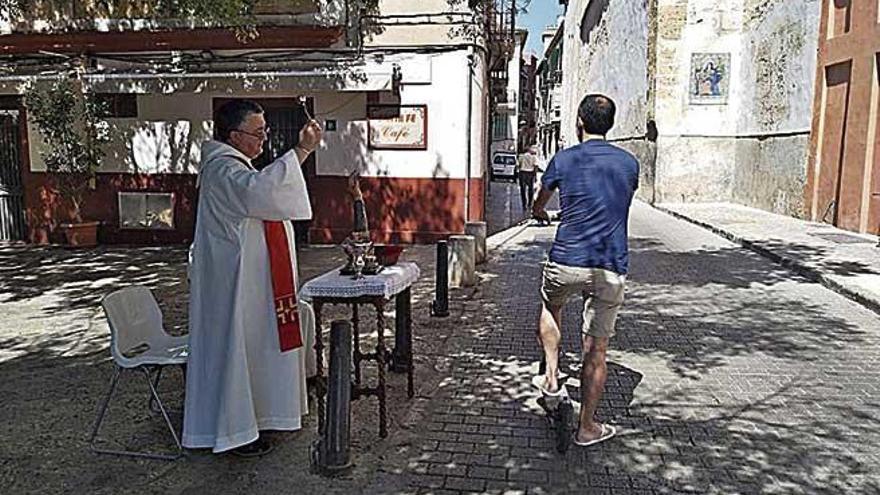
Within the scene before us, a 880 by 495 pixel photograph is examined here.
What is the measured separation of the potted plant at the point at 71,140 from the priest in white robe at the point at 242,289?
8.05 meters

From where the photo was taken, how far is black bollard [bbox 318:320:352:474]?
3443 millimetres

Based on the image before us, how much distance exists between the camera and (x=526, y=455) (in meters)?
3.72

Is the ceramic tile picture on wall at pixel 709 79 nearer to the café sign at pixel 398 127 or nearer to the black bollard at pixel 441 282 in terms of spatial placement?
the café sign at pixel 398 127

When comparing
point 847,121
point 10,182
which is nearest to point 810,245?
point 847,121

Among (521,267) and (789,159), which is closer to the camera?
(521,267)

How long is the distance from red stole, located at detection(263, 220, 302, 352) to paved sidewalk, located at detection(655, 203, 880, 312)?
20.1 feet

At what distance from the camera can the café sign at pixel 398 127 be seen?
1043 centimetres

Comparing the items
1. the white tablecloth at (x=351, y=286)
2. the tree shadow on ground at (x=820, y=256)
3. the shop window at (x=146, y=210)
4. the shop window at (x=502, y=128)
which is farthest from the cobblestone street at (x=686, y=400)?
the shop window at (x=502, y=128)

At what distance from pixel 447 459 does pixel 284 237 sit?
1.42 metres

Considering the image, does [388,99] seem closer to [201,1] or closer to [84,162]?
[201,1]

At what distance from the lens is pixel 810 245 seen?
10977 millimetres

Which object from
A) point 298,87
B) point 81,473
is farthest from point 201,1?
point 81,473

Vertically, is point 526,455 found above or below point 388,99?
below

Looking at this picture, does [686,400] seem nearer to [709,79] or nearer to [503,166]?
[709,79]
